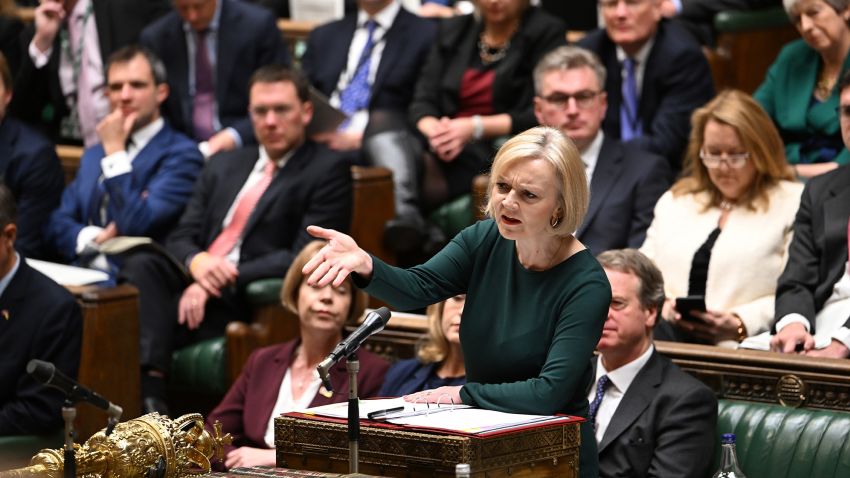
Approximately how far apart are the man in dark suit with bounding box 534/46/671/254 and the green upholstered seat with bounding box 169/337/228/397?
1.32m

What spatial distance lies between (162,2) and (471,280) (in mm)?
4227

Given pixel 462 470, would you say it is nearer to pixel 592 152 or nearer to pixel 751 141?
pixel 751 141

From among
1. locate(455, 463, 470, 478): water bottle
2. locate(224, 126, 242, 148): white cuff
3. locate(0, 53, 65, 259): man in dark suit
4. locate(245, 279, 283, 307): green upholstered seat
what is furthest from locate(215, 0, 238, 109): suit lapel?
locate(455, 463, 470, 478): water bottle

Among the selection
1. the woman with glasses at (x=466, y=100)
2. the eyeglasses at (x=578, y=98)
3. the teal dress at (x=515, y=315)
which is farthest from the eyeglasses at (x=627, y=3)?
the teal dress at (x=515, y=315)

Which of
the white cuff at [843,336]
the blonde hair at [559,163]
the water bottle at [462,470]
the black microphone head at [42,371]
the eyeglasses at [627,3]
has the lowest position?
the white cuff at [843,336]

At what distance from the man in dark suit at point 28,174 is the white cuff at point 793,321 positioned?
291 cm

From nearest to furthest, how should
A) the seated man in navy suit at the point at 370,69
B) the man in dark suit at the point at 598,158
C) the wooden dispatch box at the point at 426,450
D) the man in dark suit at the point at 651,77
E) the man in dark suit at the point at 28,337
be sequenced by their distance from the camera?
the wooden dispatch box at the point at 426,450, the man in dark suit at the point at 28,337, the man in dark suit at the point at 598,158, the man in dark suit at the point at 651,77, the seated man in navy suit at the point at 370,69

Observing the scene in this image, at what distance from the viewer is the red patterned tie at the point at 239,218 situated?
539cm

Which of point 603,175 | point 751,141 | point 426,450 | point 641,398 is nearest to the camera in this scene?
point 426,450

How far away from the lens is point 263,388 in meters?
4.36

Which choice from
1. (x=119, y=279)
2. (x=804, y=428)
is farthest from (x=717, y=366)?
(x=119, y=279)

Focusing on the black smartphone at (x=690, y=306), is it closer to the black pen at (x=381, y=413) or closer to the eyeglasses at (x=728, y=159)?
the eyeglasses at (x=728, y=159)

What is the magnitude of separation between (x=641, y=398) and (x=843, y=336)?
0.67 meters

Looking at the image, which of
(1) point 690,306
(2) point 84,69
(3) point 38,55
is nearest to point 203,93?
(2) point 84,69
